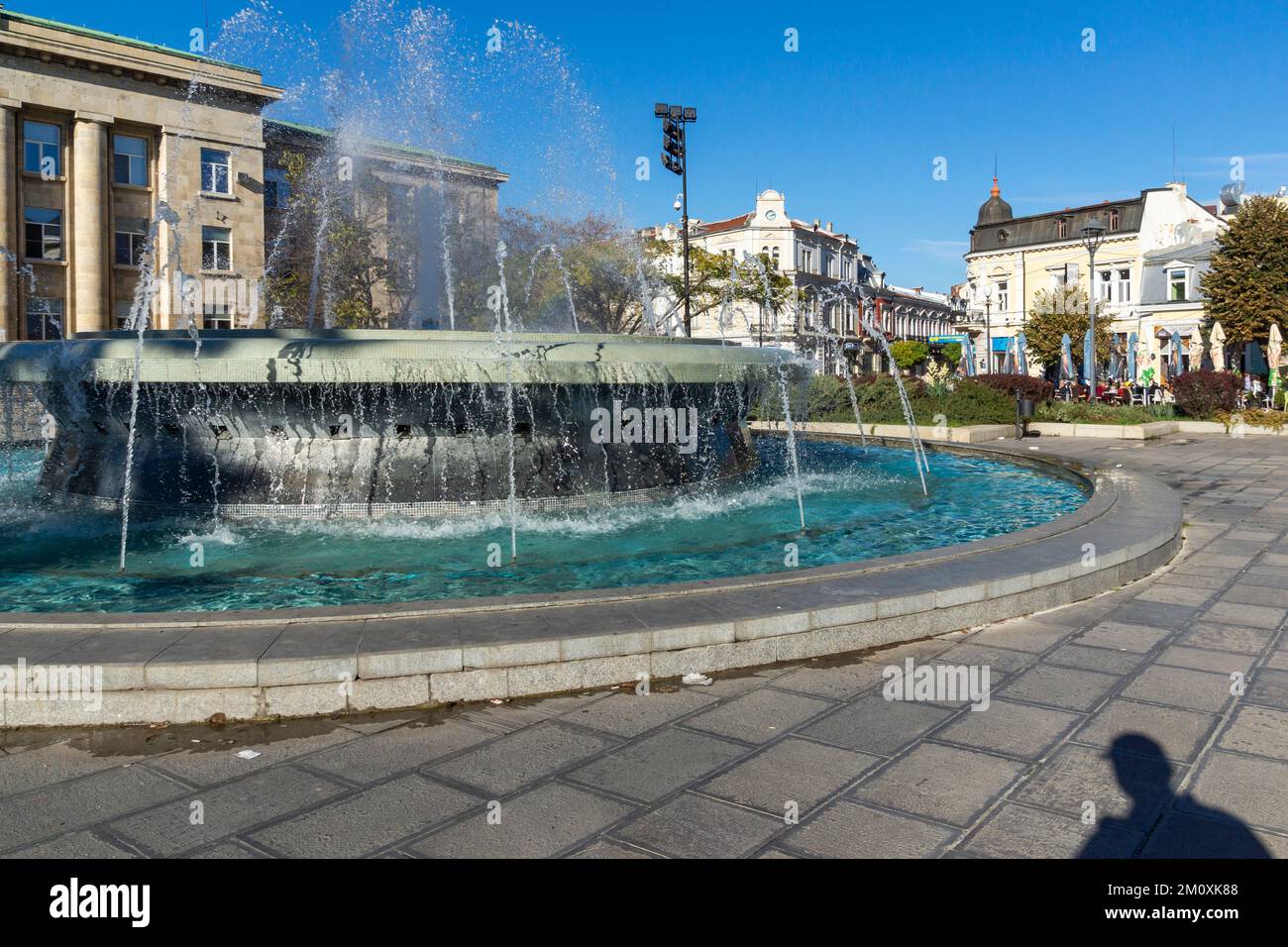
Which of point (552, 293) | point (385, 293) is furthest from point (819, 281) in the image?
point (385, 293)

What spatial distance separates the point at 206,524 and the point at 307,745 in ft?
17.9

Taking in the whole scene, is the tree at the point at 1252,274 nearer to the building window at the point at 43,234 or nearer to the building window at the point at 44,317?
the building window at the point at 44,317

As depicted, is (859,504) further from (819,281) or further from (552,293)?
(819,281)

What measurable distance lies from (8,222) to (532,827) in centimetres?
4107

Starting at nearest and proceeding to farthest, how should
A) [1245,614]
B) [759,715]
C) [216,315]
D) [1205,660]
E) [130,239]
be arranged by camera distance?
[759,715]
[1205,660]
[1245,614]
[130,239]
[216,315]

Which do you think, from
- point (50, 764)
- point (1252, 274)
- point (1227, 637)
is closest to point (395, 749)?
point (50, 764)

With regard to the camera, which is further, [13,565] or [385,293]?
[385,293]

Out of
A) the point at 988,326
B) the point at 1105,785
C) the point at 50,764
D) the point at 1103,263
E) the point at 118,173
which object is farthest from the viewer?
the point at 988,326

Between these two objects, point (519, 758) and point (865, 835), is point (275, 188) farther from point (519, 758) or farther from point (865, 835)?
point (865, 835)

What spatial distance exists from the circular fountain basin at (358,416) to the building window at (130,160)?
34.3 meters

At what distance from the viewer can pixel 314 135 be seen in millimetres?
45906

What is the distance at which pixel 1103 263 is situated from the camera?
2520 inches

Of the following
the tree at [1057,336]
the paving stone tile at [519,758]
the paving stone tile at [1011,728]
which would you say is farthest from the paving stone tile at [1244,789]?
the tree at [1057,336]

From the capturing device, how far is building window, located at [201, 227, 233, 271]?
39.6 metres
